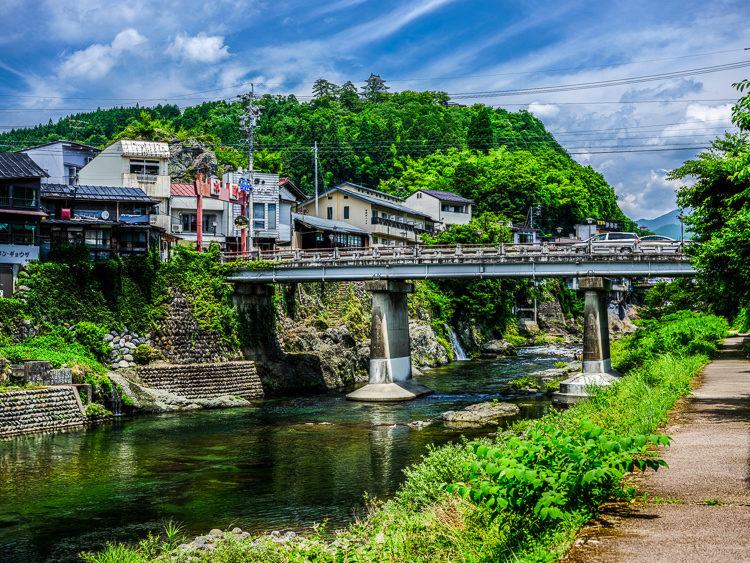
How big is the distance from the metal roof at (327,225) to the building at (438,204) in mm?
18888

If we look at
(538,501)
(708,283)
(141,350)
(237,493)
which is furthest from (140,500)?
(141,350)

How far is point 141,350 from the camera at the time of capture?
43781 mm

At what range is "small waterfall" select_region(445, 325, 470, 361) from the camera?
73.7 meters

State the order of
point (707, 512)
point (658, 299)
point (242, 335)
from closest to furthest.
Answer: point (707, 512)
point (242, 335)
point (658, 299)

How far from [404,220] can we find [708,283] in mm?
67927

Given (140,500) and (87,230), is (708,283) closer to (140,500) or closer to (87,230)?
(140,500)

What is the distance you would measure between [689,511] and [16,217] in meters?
41.0

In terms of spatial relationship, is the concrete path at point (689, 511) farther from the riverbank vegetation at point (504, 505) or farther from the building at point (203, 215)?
the building at point (203, 215)

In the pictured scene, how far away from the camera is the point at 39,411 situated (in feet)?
107

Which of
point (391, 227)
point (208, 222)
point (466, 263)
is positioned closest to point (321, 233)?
point (391, 227)

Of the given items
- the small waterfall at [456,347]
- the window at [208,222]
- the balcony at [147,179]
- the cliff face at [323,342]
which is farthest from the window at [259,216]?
the small waterfall at [456,347]

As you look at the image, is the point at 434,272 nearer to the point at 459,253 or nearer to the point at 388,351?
the point at 459,253

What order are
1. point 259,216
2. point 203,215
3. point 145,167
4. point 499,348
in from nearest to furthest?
point 145,167
point 203,215
point 259,216
point 499,348

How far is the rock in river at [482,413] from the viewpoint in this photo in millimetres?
34375
